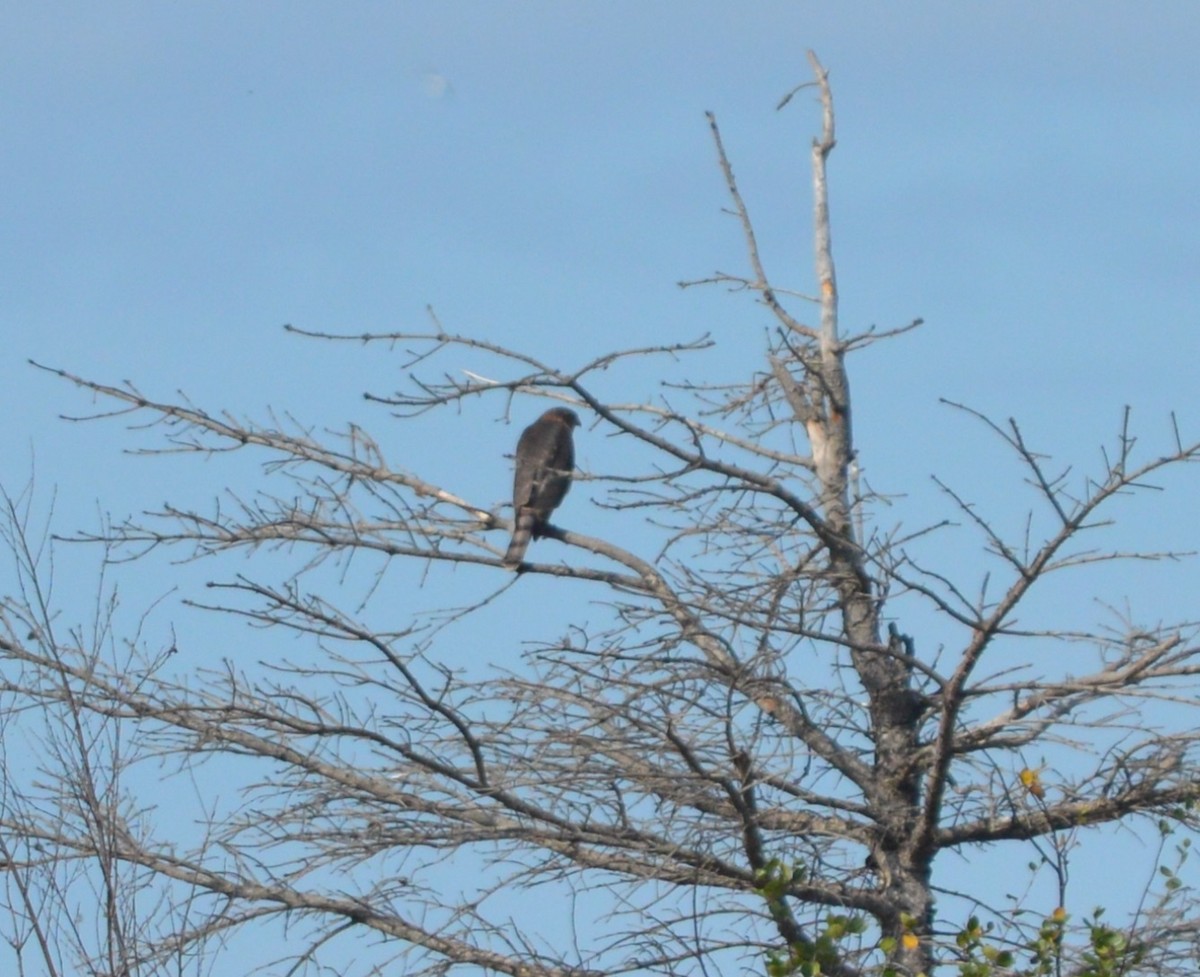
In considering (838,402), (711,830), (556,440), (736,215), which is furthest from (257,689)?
(556,440)

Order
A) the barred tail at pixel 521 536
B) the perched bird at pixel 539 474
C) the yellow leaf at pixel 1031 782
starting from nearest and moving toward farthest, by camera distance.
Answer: the yellow leaf at pixel 1031 782 < the barred tail at pixel 521 536 < the perched bird at pixel 539 474

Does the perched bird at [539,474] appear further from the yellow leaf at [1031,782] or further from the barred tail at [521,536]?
the yellow leaf at [1031,782]

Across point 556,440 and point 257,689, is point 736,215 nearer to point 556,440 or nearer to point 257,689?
point 556,440

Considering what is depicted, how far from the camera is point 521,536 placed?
28.9 ft

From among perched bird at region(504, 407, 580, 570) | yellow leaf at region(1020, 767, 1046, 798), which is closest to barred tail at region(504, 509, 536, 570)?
perched bird at region(504, 407, 580, 570)

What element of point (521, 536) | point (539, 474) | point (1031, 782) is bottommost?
point (1031, 782)

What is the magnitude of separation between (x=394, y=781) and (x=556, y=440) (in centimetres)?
467

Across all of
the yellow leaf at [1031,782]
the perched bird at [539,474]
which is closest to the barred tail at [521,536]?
the perched bird at [539,474]

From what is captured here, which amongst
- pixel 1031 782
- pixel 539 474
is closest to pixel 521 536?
pixel 539 474

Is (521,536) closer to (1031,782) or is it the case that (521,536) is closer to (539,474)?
(539,474)

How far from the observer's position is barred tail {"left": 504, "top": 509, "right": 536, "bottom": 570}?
8394 mm

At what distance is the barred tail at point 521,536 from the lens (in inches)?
330

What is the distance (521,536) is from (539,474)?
182cm

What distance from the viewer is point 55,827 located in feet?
23.1
